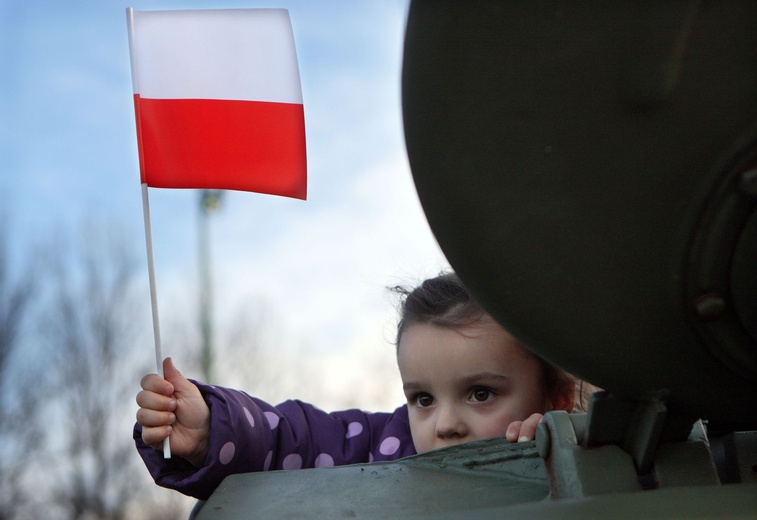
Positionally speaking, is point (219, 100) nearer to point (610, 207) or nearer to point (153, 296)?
point (153, 296)

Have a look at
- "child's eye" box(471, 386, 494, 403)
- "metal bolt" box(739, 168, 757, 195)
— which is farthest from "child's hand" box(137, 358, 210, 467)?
"metal bolt" box(739, 168, 757, 195)

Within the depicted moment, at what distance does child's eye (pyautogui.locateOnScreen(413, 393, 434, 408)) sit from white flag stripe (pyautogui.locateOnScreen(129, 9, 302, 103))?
2.88 ft

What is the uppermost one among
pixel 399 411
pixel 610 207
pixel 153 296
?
pixel 610 207

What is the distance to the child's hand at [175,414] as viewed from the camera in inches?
82.1

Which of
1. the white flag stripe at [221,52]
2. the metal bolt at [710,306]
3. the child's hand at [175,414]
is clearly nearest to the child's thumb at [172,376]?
the child's hand at [175,414]

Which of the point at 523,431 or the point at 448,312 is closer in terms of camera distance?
the point at 523,431

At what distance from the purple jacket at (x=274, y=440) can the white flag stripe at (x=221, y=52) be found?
2.71 ft

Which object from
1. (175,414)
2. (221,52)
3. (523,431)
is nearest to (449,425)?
(523,431)

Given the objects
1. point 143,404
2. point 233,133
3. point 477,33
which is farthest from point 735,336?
point 233,133

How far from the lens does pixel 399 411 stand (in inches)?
112

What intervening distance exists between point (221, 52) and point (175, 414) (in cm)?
107

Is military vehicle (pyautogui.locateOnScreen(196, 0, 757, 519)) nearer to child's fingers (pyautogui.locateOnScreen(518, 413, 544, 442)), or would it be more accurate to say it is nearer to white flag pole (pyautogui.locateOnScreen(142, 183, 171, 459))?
child's fingers (pyautogui.locateOnScreen(518, 413, 544, 442))

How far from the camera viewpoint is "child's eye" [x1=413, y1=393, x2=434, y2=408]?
8.41 ft

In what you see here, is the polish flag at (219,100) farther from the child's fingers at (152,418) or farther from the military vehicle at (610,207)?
the military vehicle at (610,207)
